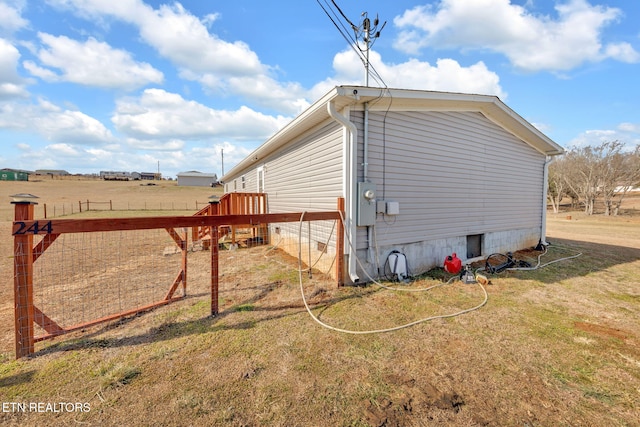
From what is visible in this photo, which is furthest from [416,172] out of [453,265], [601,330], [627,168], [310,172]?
[627,168]

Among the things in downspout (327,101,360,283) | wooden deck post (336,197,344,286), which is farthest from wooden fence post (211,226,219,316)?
downspout (327,101,360,283)

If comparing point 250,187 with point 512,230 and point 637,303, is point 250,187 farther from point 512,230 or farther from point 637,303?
point 637,303

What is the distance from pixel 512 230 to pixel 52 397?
897cm

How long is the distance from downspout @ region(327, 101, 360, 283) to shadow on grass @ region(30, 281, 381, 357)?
0.57 meters

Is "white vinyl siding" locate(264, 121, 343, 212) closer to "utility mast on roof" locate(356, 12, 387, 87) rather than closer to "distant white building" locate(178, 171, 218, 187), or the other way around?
"utility mast on roof" locate(356, 12, 387, 87)

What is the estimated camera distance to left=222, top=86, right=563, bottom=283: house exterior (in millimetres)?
4691

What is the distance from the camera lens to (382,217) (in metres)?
5.04

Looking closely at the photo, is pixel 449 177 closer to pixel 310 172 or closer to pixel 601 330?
pixel 310 172

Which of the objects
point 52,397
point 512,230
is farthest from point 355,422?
point 512,230

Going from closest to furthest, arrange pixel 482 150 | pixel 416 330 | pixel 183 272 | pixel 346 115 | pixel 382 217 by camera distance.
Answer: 1. pixel 416 330
2. pixel 183 272
3. pixel 346 115
4. pixel 382 217
5. pixel 482 150

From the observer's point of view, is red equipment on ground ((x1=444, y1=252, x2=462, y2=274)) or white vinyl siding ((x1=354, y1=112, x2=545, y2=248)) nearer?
white vinyl siding ((x1=354, y1=112, x2=545, y2=248))

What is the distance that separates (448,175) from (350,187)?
2.67 metres

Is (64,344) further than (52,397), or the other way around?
(64,344)

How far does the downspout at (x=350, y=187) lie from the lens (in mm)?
4539
